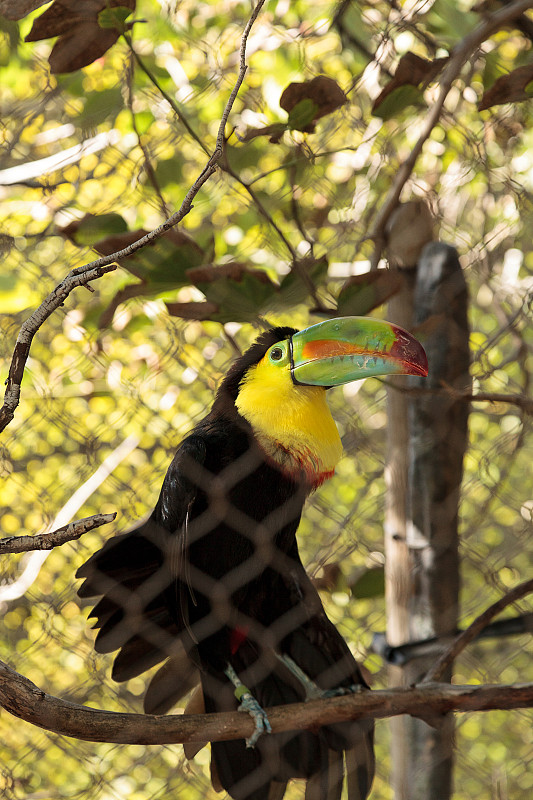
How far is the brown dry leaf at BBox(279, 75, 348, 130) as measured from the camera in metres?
0.90

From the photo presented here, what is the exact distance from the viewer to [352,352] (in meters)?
0.97

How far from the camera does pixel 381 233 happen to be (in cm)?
115

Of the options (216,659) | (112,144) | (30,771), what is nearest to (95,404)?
(112,144)

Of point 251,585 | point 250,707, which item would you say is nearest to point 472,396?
point 251,585

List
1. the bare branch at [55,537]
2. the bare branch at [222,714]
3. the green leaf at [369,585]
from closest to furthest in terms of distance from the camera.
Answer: the bare branch at [55,537] → the bare branch at [222,714] → the green leaf at [369,585]

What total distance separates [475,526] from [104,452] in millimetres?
803

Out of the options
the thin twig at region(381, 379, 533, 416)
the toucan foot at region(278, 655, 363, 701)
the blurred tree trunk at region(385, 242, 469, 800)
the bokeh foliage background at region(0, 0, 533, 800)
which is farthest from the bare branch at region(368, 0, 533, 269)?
the toucan foot at region(278, 655, 363, 701)

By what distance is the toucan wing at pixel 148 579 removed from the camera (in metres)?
0.89

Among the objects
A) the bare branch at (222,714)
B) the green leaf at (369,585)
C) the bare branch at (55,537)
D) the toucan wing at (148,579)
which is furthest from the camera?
the green leaf at (369,585)

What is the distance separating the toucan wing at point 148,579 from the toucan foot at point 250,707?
9 centimetres

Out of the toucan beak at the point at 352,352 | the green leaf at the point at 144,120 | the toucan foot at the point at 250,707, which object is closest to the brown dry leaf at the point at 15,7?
the green leaf at the point at 144,120

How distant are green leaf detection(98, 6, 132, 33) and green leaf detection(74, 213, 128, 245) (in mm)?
212

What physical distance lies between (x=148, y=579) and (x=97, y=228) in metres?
0.46

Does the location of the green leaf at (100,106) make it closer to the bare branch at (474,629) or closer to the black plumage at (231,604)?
the black plumage at (231,604)
